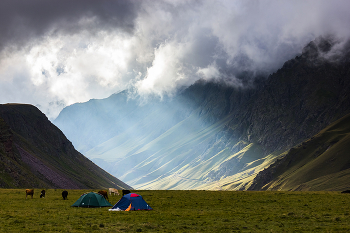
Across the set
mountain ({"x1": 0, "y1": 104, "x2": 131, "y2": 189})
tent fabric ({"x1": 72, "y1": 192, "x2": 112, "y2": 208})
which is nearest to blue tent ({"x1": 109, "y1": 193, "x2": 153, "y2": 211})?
tent fabric ({"x1": 72, "y1": 192, "x2": 112, "y2": 208})

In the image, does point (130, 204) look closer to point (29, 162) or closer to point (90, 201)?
point (90, 201)

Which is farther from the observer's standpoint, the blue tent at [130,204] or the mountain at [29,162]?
the mountain at [29,162]

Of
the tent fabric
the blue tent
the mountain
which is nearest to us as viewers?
the blue tent

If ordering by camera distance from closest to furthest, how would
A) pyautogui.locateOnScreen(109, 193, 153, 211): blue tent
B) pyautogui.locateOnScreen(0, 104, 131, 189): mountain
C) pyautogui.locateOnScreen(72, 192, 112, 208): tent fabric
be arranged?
pyautogui.locateOnScreen(109, 193, 153, 211): blue tent → pyautogui.locateOnScreen(72, 192, 112, 208): tent fabric → pyautogui.locateOnScreen(0, 104, 131, 189): mountain

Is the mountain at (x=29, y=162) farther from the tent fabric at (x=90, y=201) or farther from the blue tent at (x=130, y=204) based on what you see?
the blue tent at (x=130, y=204)

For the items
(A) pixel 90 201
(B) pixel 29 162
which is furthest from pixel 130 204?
(B) pixel 29 162

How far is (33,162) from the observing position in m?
153

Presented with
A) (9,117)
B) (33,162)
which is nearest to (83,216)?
(33,162)

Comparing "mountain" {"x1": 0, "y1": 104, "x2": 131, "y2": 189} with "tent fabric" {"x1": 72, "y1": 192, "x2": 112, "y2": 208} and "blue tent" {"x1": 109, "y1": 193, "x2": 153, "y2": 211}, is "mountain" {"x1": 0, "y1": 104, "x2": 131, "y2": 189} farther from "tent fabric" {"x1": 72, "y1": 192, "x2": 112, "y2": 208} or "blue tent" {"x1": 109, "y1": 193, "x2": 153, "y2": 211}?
"blue tent" {"x1": 109, "y1": 193, "x2": 153, "y2": 211}

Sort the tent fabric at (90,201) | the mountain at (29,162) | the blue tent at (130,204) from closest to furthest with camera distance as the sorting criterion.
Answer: the blue tent at (130,204) → the tent fabric at (90,201) → the mountain at (29,162)

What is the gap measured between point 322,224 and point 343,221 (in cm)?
271

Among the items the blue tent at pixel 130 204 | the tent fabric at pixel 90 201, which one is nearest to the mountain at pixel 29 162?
the tent fabric at pixel 90 201

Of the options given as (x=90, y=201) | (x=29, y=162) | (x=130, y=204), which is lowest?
(x=130, y=204)

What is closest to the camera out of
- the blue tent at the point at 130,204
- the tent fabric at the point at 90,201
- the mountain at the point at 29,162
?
the blue tent at the point at 130,204
